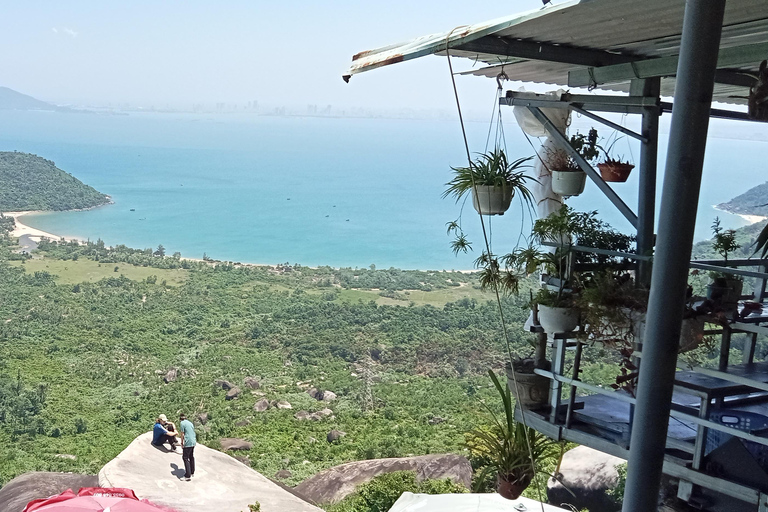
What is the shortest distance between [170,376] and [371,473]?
681 inches

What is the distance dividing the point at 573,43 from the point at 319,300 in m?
36.5

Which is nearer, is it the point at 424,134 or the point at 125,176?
the point at 125,176

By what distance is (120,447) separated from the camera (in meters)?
22.5

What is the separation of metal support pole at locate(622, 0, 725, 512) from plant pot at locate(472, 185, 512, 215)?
184 cm

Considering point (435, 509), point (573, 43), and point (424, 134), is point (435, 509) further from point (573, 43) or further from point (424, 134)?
point (424, 134)

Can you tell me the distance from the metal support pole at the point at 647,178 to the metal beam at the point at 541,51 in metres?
0.24

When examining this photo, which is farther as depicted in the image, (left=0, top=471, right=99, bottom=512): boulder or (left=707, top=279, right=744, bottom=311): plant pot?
(left=0, top=471, right=99, bottom=512): boulder

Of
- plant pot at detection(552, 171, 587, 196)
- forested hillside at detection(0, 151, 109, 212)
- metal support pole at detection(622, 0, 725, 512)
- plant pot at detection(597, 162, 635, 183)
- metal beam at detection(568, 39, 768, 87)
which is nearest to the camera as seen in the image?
Answer: metal support pole at detection(622, 0, 725, 512)

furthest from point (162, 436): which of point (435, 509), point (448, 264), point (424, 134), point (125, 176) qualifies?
point (424, 134)

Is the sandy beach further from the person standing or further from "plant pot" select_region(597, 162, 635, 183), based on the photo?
"plant pot" select_region(597, 162, 635, 183)

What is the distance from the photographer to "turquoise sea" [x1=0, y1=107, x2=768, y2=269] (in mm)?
51562

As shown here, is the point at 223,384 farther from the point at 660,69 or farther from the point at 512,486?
the point at 660,69

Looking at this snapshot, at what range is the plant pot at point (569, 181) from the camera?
130 inches

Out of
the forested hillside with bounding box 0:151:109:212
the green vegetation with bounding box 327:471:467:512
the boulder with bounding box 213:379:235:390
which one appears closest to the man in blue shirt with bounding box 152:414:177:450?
the green vegetation with bounding box 327:471:467:512
